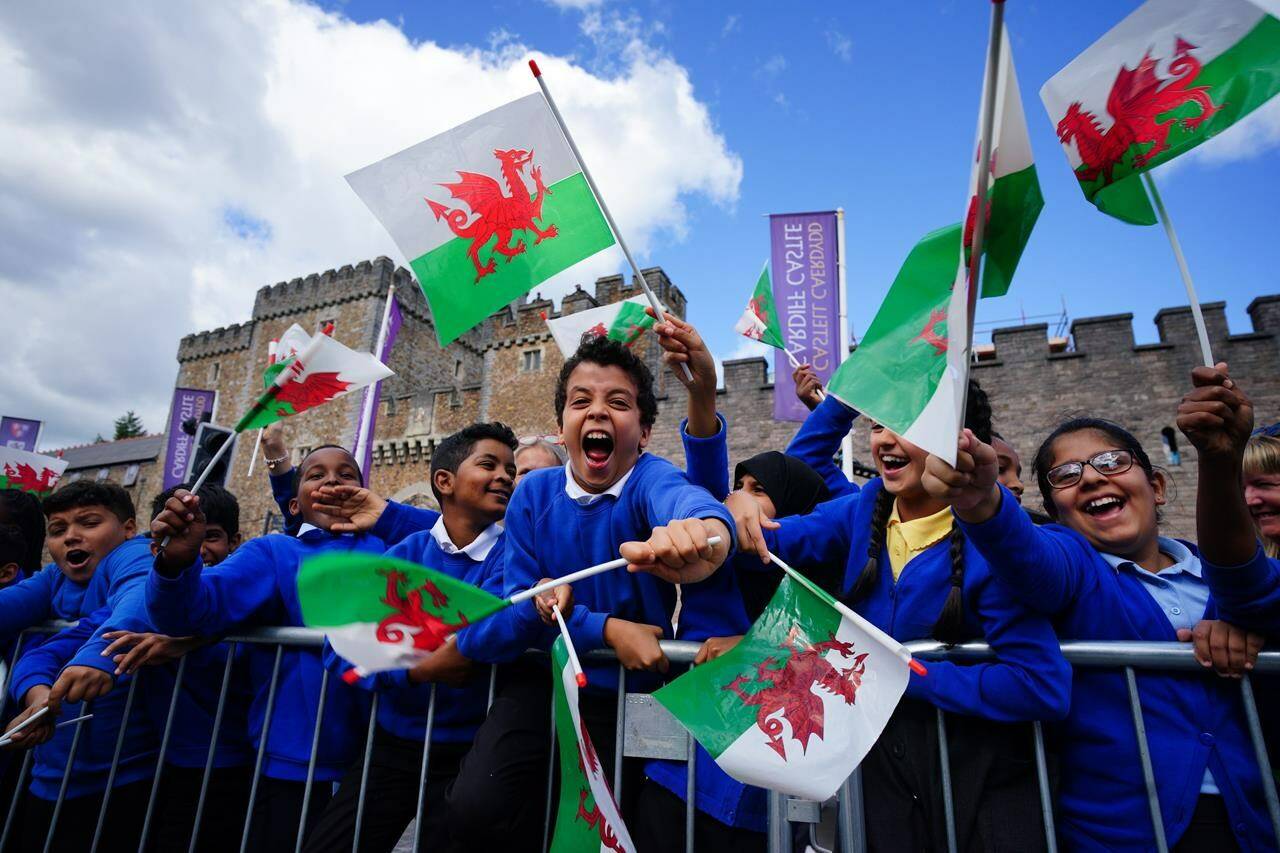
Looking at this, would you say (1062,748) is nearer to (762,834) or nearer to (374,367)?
(762,834)

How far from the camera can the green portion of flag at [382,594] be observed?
1.39 meters

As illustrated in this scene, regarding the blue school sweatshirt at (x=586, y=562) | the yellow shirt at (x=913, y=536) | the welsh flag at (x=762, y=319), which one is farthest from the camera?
the welsh flag at (x=762, y=319)

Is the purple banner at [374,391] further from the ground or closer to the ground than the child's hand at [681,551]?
further from the ground

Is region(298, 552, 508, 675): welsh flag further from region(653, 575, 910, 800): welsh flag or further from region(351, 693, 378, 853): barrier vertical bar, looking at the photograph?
region(351, 693, 378, 853): barrier vertical bar

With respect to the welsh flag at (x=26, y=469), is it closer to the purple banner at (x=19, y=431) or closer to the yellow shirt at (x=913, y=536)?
the yellow shirt at (x=913, y=536)

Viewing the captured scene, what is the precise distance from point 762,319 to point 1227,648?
433cm

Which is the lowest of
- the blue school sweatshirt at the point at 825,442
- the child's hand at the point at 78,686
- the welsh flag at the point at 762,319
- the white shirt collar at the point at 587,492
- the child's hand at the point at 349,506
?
the child's hand at the point at 78,686

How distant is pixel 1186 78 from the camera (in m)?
Answer: 1.80

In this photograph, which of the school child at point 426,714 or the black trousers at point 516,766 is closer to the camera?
the black trousers at point 516,766

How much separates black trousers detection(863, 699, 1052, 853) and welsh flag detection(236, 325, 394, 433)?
2.74 m

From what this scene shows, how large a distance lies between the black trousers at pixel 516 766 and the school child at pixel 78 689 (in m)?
1.48

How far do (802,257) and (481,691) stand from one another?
25.8ft

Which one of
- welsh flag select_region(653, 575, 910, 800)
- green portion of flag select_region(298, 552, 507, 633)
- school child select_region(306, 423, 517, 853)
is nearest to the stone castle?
welsh flag select_region(653, 575, 910, 800)

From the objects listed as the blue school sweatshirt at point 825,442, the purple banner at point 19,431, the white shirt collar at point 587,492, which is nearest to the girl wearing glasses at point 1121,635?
the white shirt collar at point 587,492
